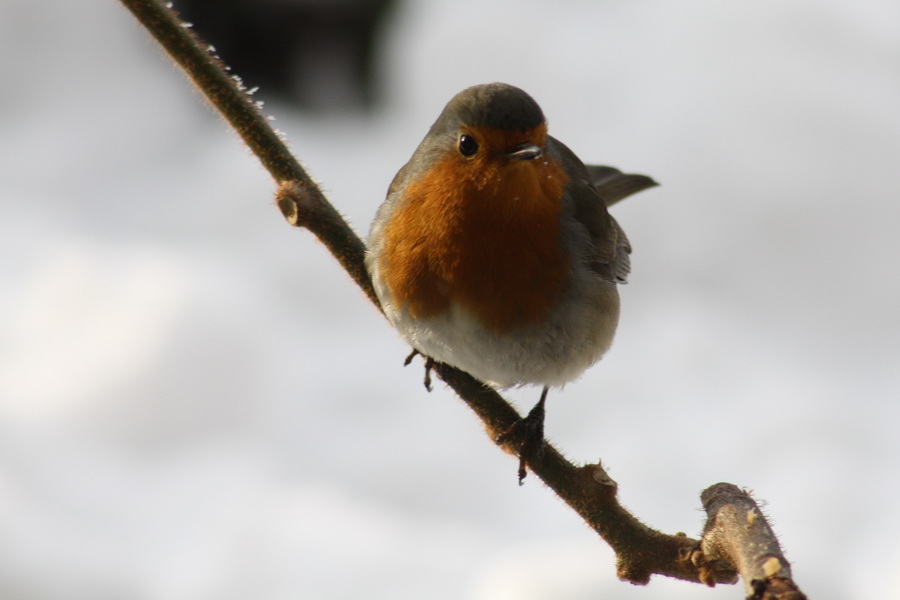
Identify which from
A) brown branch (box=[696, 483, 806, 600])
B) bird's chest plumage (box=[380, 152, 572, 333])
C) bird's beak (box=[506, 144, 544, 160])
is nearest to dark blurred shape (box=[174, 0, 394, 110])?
bird's chest plumage (box=[380, 152, 572, 333])

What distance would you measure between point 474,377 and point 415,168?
22.3 inches

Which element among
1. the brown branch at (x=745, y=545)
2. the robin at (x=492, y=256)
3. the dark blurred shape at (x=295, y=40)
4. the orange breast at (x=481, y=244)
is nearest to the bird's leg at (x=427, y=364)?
the robin at (x=492, y=256)

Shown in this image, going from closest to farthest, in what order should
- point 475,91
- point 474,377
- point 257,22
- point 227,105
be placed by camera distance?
point 227,105, point 475,91, point 474,377, point 257,22

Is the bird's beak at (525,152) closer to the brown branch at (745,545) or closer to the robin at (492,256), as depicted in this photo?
the robin at (492,256)

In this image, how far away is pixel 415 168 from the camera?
2580mm

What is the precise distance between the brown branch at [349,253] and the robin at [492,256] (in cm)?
25

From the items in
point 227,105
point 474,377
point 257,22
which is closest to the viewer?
point 227,105

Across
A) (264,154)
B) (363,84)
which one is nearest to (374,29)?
(363,84)

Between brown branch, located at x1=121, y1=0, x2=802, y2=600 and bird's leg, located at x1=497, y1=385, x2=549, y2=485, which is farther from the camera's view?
bird's leg, located at x1=497, y1=385, x2=549, y2=485

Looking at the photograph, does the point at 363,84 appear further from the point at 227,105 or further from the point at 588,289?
the point at 227,105

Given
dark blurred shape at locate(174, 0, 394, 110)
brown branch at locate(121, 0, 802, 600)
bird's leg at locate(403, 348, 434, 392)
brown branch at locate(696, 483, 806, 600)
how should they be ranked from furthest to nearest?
1. dark blurred shape at locate(174, 0, 394, 110)
2. bird's leg at locate(403, 348, 434, 392)
3. brown branch at locate(121, 0, 802, 600)
4. brown branch at locate(696, 483, 806, 600)

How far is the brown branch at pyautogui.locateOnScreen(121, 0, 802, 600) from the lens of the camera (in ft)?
5.68

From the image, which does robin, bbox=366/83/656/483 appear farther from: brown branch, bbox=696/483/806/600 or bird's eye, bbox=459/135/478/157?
brown branch, bbox=696/483/806/600

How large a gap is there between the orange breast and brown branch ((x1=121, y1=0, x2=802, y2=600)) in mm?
255
